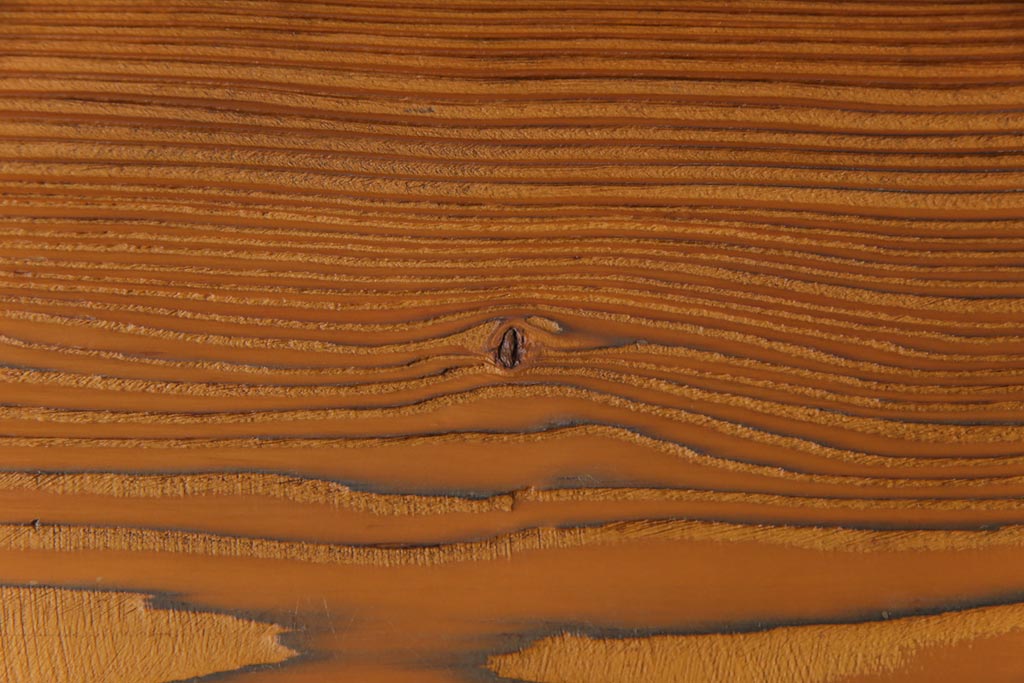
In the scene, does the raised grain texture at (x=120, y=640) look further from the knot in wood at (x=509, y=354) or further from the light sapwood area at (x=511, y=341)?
the knot in wood at (x=509, y=354)

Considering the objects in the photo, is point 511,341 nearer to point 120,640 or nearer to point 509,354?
point 509,354

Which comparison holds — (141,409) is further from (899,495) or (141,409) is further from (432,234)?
(899,495)

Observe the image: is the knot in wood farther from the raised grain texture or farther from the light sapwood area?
the raised grain texture

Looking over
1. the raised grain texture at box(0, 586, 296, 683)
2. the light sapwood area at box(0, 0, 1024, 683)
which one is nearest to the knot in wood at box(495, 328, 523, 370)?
the light sapwood area at box(0, 0, 1024, 683)

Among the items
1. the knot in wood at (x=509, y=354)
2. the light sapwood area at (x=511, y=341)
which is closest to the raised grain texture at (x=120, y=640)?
the light sapwood area at (x=511, y=341)

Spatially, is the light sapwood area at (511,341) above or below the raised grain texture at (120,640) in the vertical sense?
above

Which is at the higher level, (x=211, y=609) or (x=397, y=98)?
(x=397, y=98)

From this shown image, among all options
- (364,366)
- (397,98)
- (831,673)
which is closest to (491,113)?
(397,98)

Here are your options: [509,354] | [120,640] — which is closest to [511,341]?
[509,354]

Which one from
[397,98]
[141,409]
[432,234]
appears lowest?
[141,409]
